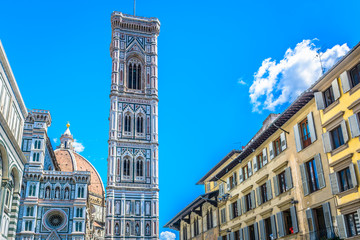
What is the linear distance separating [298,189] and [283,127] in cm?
502

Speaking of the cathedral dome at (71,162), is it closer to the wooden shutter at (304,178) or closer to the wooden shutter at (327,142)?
the wooden shutter at (304,178)

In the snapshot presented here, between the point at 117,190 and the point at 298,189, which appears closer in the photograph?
the point at 298,189

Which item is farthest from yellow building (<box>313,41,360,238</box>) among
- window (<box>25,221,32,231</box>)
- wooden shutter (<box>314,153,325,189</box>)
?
window (<box>25,221,32,231</box>)

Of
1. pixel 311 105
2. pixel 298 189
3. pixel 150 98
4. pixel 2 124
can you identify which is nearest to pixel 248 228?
pixel 298 189

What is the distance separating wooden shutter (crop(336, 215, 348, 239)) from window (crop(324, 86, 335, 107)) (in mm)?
6638

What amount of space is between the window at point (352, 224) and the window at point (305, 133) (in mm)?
5848

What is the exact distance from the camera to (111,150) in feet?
247

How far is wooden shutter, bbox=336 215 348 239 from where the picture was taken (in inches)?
842

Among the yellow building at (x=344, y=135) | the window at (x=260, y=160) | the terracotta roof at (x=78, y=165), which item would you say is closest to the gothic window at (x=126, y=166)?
the terracotta roof at (x=78, y=165)

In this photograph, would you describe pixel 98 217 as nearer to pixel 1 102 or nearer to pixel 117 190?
pixel 117 190

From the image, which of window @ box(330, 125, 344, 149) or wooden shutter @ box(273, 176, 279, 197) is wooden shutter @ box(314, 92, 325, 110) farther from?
wooden shutter @ box(273, 176, 279, 197)

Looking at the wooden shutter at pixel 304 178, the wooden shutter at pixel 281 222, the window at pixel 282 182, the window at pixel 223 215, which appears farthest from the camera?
the window at pixel 223 215

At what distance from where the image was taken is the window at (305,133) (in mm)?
26297

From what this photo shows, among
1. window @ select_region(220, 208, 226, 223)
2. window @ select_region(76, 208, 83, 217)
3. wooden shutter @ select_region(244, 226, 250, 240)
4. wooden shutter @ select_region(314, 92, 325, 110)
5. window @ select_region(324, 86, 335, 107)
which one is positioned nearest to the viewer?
window @ select_region(324, 86, 335, 107)
